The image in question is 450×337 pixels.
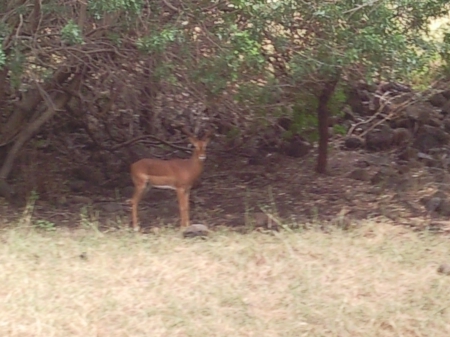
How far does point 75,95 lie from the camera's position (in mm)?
9172

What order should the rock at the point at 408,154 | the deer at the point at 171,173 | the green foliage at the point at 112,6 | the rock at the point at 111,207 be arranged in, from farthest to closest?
1. the rock at the point at 408,154
2. the rock at the point at 111,207
3. the deer at the point at 171,173
4. the green foliage at the point at 112,6

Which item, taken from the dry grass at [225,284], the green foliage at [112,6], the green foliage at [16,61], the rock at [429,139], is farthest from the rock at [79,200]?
the rock at [429,139]

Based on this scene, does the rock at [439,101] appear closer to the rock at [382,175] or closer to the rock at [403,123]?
the rock at [403,123]

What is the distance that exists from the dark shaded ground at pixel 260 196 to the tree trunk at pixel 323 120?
17 cm

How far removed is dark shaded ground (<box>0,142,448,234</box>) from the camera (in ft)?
27.4

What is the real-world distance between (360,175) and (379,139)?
4.98 ft

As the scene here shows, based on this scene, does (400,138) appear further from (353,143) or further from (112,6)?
(112,6)

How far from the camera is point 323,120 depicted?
962 centimetres

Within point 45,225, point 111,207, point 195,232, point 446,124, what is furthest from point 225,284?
point 446,124

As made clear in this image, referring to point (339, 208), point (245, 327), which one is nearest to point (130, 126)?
point (339, 208)

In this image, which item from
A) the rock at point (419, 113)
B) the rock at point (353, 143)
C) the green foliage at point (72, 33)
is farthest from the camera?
the rock at point (419, 113)

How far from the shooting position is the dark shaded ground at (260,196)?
8359 mm

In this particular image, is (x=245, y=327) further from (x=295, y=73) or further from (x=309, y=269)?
(x=295, y=73)

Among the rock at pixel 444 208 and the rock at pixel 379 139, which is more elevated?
the rock at pixel 379 139
